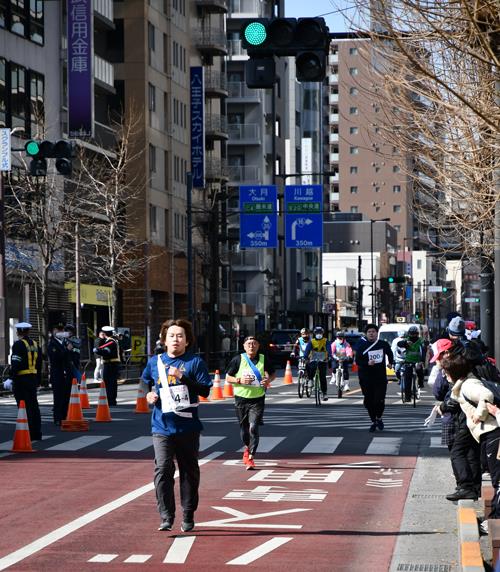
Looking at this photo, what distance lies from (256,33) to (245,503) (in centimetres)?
497

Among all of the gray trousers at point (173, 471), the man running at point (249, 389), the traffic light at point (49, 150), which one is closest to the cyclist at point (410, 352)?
the traffic light at point (49, 150)

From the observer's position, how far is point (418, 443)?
874 inches

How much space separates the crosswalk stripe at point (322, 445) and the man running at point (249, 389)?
2.67 metres

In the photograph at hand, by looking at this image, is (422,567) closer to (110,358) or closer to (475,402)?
(475,402)

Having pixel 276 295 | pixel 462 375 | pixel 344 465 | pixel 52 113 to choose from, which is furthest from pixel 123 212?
pixel 462 375

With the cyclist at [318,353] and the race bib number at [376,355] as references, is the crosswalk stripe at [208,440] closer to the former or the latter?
the race bib number at [376,355]

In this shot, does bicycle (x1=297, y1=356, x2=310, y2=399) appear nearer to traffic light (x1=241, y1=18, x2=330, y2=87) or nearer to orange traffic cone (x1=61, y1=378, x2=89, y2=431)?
orange traffic cone (x1=61, y1=378, x2=89, y2=431)

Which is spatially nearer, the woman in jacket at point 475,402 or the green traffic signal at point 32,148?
the woman in jacket at point 475,402

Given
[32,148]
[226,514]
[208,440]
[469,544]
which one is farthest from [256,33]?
[32,148]

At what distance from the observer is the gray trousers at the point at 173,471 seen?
471 inches

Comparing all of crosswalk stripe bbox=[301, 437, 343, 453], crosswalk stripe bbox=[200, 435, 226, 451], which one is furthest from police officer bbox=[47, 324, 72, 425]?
crosswalk stripe bbox=[301, 437, 343, 453]

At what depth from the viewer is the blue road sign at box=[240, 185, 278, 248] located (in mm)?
57156

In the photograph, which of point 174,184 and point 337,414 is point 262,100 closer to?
point 174,184

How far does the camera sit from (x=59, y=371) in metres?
25.7
